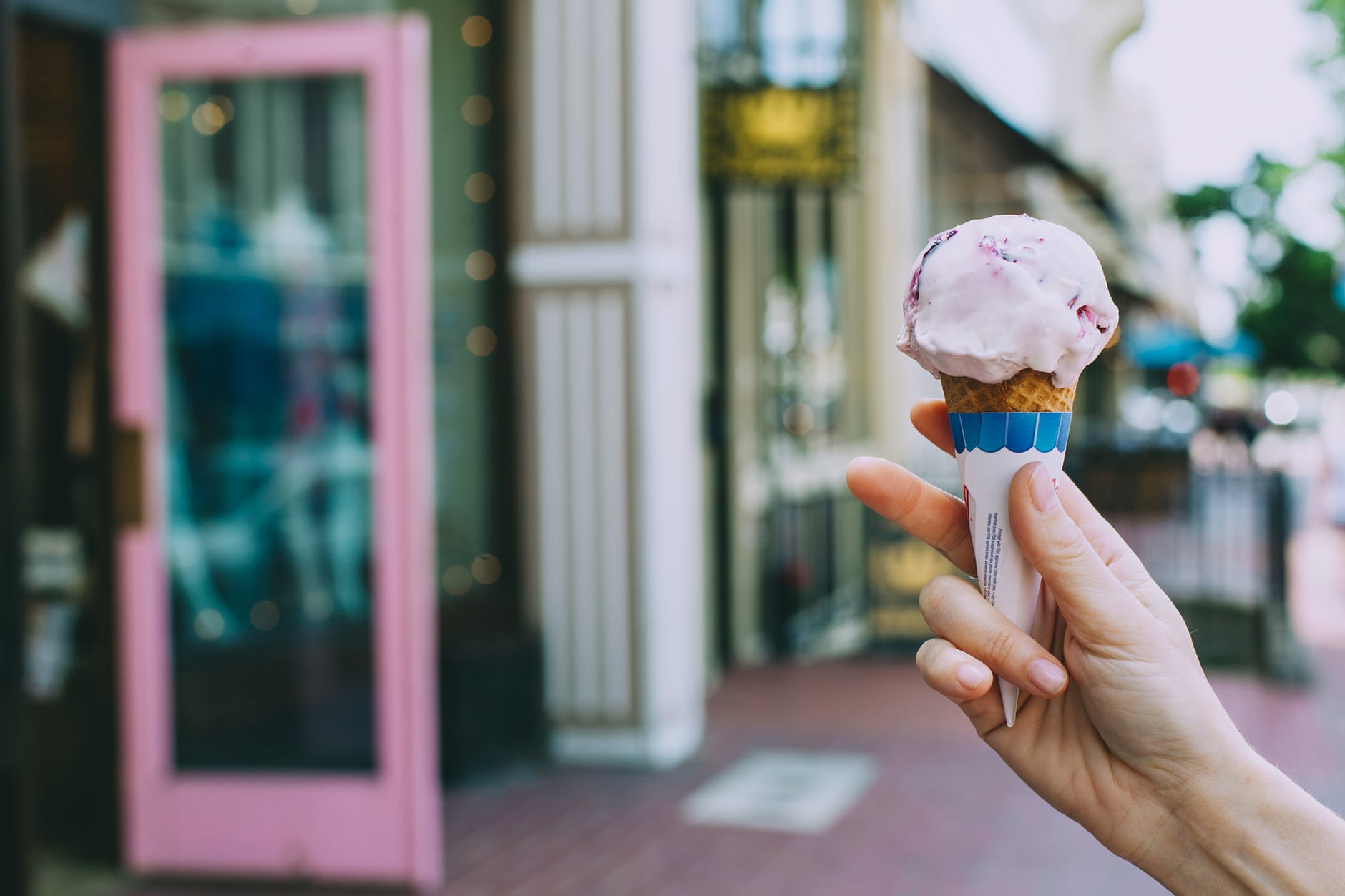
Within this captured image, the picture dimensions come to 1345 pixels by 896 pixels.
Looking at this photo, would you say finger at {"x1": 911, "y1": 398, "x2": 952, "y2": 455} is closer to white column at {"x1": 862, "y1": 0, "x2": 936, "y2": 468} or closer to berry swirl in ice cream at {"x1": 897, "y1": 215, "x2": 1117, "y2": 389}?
berry swirl in ice cream at {"x1": 897, "y1": 215, "x2": 1117, "y2": 389}

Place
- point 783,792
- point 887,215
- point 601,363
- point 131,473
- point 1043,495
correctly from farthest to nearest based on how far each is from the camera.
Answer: point 887,215 → point 601,363 → point 783,792 → point 131,473 → point 1043,495

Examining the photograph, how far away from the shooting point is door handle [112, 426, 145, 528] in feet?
14.8

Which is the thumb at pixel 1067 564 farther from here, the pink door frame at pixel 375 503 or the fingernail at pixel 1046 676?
the pink door frame at pixel 375 503

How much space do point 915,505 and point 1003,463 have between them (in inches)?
7.3

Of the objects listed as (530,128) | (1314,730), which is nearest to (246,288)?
(530,128)

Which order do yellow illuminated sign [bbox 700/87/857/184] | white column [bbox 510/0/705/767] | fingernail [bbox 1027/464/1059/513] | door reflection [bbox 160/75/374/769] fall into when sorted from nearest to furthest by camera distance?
fingernail [bbox 1027/464/1059/513], door reflection [bbox 160/75/374/769], white column [bbox 510/0/705/767], yellow illuminated sign [bbox 700/87/857/184]

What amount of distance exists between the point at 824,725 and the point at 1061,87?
818 inches

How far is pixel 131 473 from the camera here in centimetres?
451

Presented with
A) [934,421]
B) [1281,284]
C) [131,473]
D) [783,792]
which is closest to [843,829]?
[783,792]

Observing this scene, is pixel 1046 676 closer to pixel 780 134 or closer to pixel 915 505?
pixel 915 505

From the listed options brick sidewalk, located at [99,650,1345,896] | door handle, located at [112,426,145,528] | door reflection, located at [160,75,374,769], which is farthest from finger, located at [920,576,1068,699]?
door handle, located at [112,426,145,528]

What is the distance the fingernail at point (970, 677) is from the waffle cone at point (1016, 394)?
0.29 metres

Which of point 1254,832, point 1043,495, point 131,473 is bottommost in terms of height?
point 1254,832

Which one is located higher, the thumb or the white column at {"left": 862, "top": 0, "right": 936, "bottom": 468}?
the white column at {"left": 862, "top": 0, "right": 936, "bottom": 468}
